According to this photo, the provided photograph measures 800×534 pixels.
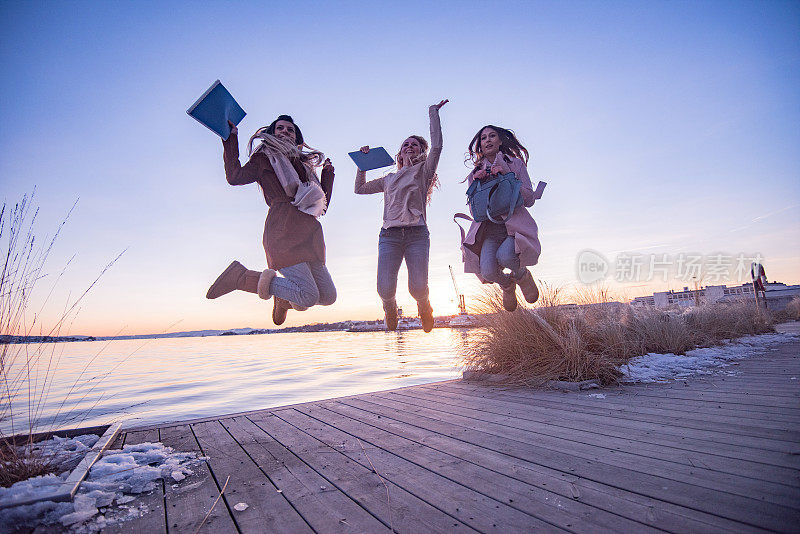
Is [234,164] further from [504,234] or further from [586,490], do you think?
[586,490]

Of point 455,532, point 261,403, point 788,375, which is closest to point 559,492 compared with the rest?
point 455,532

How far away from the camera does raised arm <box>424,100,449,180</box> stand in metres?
3.44

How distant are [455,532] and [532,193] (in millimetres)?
2711

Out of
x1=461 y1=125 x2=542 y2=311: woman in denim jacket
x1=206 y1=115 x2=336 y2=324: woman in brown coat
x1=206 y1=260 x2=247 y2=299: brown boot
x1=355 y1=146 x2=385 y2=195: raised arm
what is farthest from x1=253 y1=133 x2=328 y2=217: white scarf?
x1=461 y1=125 x2=542 y2=311: woman in denim jacket

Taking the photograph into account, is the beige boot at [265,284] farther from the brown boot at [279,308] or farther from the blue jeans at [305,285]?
the brown boot at [279,308]

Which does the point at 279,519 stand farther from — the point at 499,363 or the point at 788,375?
the point at 788,375

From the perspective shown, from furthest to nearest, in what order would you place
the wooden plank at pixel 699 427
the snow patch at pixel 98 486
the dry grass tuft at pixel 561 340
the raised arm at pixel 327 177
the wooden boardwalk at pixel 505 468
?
the dry grass tuft at pixel 561 340 < the raised arm at pixel 327 177 < the wooden plank at pixel 699 427 < the snow patch at pixel 98 486 < the wooden boardwalk at pixel 505 468

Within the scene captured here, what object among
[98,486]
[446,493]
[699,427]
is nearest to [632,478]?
[446,493]

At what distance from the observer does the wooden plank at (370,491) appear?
4.64 feet

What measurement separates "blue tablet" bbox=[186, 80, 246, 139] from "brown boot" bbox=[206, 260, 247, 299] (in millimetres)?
921

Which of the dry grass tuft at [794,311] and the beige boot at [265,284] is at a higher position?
the beige boot at [265,284]

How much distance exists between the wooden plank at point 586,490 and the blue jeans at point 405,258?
135 centimetres

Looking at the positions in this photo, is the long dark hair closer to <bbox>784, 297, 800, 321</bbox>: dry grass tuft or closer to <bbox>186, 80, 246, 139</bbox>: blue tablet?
<bbox>186, 80, 246, 139</bbox>: blue tablet

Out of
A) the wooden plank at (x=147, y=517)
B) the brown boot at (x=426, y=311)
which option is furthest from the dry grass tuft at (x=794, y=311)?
the wooden plank at (x=147, y=517)
